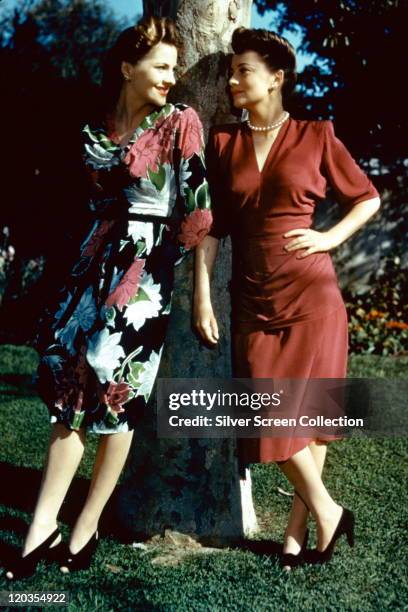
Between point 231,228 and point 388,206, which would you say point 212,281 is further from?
point 388,206

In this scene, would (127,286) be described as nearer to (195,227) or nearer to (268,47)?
(195,227)

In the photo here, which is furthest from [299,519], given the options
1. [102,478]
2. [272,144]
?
[272,144]

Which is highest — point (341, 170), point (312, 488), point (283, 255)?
point (341, 170)

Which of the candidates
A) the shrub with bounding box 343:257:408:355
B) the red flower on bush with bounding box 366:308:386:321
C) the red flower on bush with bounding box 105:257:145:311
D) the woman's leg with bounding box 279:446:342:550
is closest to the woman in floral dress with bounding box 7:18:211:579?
the red flower on bush with bounding box 105:257:145:311

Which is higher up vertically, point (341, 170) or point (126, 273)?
point (341, 170)

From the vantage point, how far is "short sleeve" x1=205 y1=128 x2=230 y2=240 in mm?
3043

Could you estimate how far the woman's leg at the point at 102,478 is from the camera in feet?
9.74

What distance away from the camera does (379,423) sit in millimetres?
5512

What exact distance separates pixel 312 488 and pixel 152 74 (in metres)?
1.61

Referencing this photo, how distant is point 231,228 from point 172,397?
29.8 inches

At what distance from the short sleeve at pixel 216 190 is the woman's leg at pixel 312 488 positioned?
0.88 metres

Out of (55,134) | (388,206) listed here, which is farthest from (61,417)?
(388,206)

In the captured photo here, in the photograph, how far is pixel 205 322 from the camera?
307 centimetres

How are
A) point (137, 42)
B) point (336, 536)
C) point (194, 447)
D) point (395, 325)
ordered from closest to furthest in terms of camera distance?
point (137, 42) → point (336, 536) → point (194, 447) → point (395, 325)
